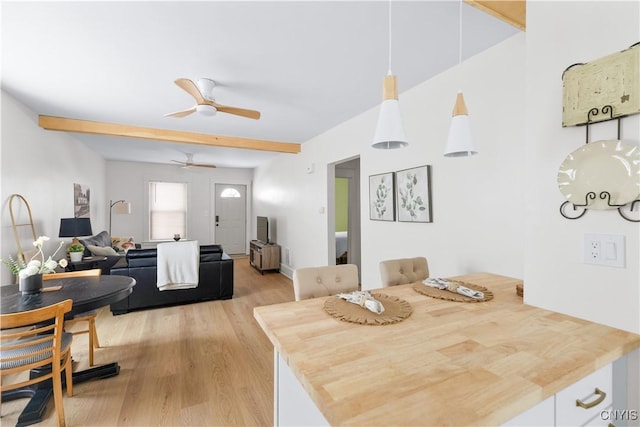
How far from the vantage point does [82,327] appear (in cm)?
314

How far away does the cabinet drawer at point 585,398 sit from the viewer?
81 cm

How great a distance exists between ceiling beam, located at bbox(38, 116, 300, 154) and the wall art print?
142cm

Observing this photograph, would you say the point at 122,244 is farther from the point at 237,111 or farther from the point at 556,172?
the point at 556,172

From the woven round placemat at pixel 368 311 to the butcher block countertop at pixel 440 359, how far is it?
0.03 m

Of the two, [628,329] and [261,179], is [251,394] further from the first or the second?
[261,179]

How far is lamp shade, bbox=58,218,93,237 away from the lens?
371 cm

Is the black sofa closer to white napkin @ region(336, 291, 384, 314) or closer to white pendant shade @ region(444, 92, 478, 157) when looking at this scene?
white napkin @ region(336, 291, 384, 314)

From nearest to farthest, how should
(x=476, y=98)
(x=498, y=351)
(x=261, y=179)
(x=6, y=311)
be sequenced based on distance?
1. (x=498, y=351)
2. (x=6, y=311)
3. (x=476, y=98)
4. (x=261, y=179)

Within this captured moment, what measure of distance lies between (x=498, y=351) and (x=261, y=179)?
7130 mm

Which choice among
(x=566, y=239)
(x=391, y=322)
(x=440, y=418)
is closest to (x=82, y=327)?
(x=391, y=322)

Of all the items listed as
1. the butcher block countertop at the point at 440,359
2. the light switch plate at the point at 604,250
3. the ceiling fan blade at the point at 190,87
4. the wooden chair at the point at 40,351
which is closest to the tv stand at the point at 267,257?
the ceiling fan blade at the point at 190,87

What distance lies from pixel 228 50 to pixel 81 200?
180 inches

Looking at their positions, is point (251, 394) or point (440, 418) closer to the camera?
point (440, 418)

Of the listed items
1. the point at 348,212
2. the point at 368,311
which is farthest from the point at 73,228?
the point at 368,311
